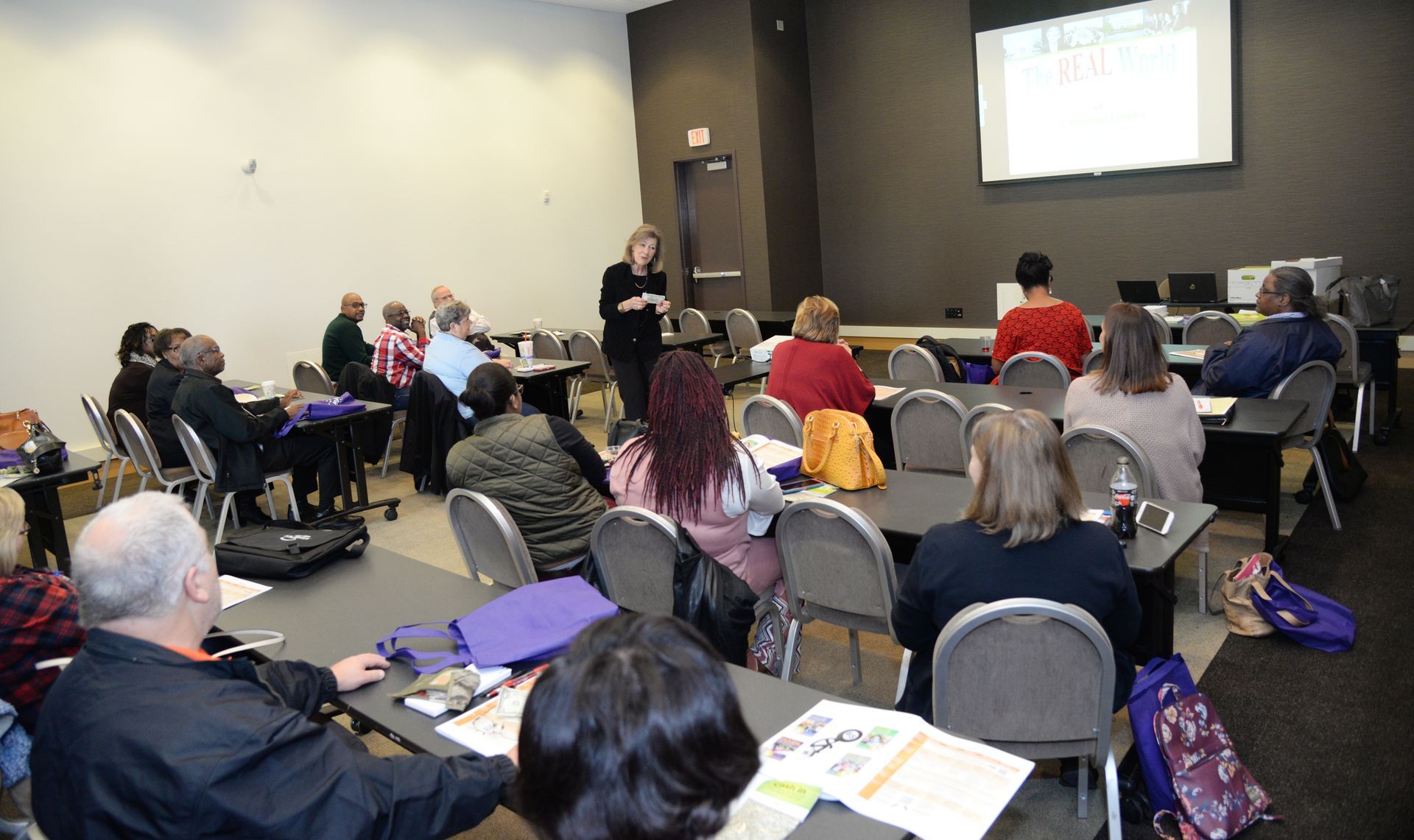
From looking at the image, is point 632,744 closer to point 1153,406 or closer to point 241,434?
point 1153,406

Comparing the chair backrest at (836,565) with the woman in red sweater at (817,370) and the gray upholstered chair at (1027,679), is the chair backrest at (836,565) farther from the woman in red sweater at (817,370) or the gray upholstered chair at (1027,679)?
the woman in red sweater at (817,370)

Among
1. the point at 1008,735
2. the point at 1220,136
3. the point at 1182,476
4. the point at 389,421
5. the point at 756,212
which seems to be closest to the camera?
the point at 1008,735

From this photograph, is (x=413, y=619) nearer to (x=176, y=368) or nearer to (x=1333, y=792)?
(x=1333, y=792)

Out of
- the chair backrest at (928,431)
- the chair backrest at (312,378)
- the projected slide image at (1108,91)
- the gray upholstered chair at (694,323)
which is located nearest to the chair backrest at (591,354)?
the gray upholstered chair at (694,323)

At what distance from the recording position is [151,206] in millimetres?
8188

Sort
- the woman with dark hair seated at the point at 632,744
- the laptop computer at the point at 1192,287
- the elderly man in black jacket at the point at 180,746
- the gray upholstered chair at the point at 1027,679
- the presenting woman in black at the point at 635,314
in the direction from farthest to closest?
the laptop computer at the point at 1192,287, the presenting woman in black at the point at 635,314, the gray upholstered chair at the point at 1027,679, the elderly man in black jacket at the point at 180,746, the woman with dark hair seated at the point at 632,744

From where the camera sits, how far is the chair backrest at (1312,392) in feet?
15.0

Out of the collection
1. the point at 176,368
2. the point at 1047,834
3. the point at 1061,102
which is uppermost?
the point at 1061,102

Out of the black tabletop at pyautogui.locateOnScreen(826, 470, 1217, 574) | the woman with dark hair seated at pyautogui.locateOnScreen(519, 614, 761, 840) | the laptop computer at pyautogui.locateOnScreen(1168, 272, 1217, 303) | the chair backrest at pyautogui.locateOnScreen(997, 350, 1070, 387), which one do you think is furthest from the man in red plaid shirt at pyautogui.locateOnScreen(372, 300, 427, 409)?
the woman with dark hair seated at pyautogui.locateOnScreen(519, 614, 761, 840)

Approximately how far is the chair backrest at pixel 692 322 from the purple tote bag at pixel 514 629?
686 cm

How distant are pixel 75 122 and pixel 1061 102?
8.76 meters

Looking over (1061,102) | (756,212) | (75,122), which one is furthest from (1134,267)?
(75,122)

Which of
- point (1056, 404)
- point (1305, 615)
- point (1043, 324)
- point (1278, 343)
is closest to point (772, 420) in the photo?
point (1056, 404)

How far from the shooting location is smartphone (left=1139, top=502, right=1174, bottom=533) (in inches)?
109
